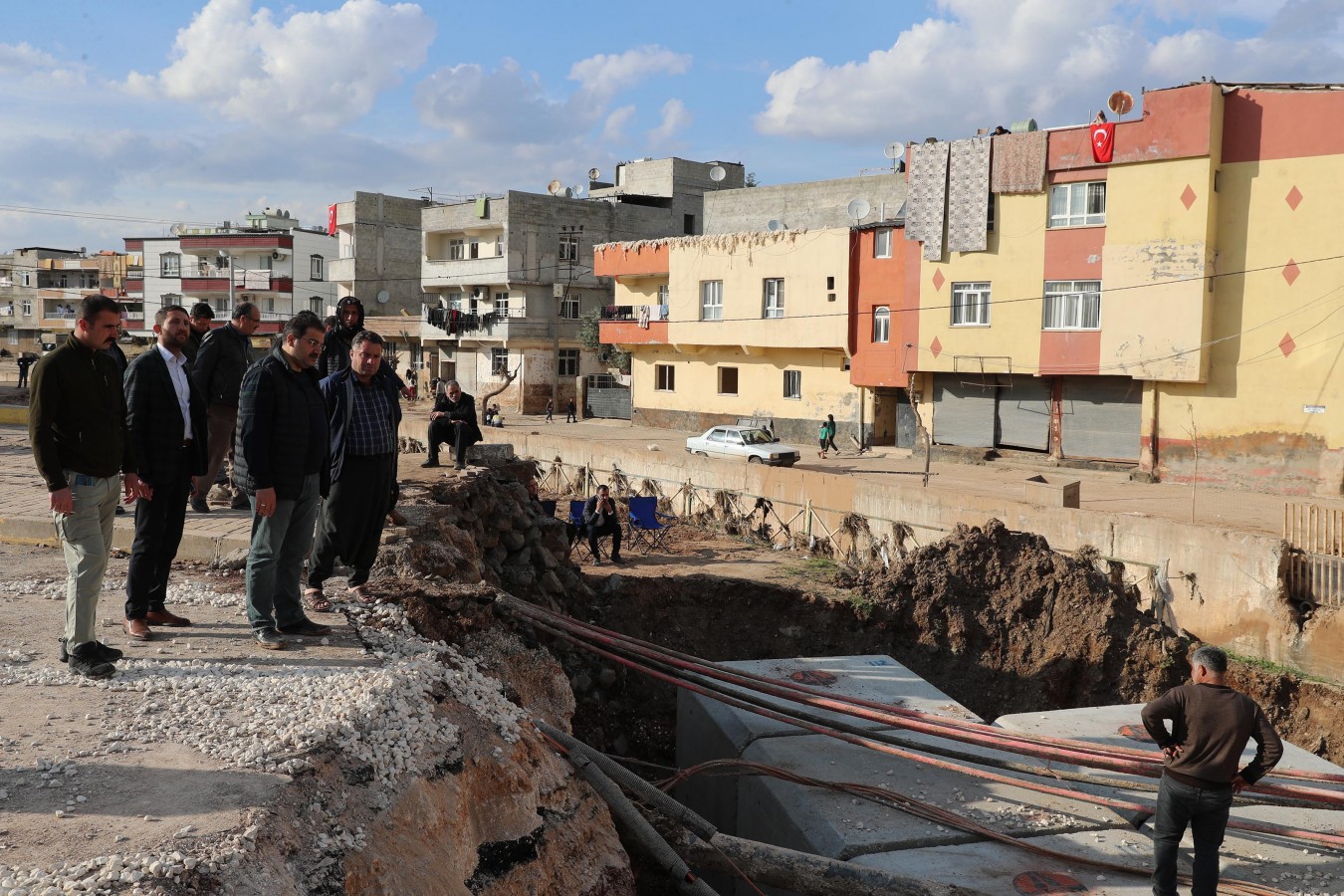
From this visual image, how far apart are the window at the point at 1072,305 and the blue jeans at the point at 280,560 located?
24430 millimetres

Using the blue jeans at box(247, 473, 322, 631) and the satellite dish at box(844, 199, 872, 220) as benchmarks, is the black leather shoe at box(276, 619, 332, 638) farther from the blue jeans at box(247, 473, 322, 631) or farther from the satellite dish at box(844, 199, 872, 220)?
the satellite dish at box(844, 199, 872, 220)

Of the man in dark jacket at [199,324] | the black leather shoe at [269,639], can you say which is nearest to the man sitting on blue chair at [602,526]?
the man in dark jacket at [199,324]

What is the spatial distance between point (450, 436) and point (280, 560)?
7.82 meters

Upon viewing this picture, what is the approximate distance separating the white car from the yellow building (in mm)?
4555

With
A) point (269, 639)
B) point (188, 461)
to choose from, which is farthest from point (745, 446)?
point (269, 639)

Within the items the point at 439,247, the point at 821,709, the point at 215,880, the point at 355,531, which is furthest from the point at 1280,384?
the point at 439,247

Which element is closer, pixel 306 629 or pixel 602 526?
pixel 306 629

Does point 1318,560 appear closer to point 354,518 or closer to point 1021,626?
point 1021,626

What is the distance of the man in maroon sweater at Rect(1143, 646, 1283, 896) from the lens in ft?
17.3

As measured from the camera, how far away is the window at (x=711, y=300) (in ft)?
121

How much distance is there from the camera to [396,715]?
471cm

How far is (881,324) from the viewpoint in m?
32.2

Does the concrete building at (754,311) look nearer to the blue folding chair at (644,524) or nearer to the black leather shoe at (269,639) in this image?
the blue folding chair at (644,524)

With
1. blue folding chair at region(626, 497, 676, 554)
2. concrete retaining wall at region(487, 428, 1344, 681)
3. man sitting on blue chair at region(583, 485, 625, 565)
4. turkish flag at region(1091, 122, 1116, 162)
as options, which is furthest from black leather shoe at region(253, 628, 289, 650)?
turkish flag at region(1091, 122, 1116, 162)
